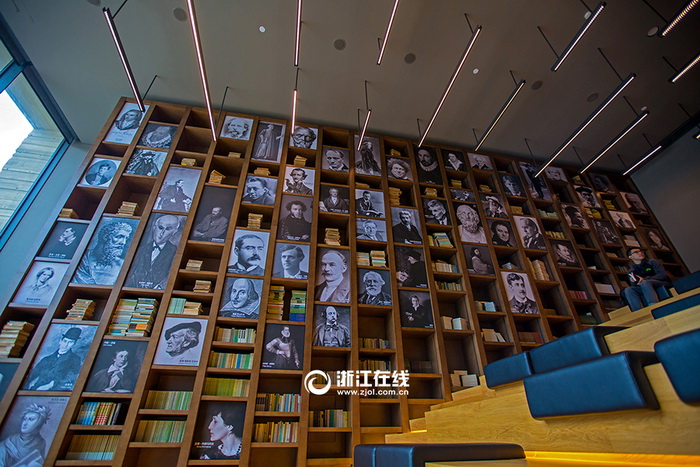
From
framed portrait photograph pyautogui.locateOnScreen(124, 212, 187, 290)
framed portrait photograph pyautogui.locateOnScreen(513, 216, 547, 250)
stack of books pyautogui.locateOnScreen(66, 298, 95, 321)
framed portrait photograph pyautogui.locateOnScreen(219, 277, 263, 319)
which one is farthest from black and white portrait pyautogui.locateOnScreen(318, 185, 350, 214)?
stack of books pyautogui.locateOnScreen(66, 298, 95, 321)

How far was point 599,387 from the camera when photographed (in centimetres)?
141

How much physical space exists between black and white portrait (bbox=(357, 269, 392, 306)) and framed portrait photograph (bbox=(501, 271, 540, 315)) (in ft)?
6.38

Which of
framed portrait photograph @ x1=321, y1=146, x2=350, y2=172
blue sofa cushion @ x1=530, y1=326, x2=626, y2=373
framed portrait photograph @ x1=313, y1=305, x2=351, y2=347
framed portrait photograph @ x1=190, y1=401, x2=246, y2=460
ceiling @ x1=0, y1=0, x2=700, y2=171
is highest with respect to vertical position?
ceiling @ x1=0, y1=0, x2=700, y2=171

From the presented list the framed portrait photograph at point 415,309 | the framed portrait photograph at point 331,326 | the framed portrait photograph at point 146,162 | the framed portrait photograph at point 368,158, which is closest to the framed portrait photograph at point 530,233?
the framed portrait photograph at point 415,309

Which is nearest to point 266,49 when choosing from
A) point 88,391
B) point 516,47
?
point 516,47

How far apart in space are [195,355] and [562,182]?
7.43 meters

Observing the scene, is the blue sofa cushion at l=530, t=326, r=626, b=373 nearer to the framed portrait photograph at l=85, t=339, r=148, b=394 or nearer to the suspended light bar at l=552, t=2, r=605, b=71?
the suspended light bar at l=552, t=2, r=605, b=71

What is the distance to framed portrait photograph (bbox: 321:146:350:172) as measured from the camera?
6.04 metres

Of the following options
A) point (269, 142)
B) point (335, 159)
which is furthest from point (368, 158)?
point (269, 142)

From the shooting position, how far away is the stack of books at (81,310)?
406cm

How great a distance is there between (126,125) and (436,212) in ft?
17.7

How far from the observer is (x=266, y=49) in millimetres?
5309

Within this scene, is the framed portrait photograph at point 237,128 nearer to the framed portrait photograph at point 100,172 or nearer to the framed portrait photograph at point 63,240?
the framed portrait photograph at point 100,172

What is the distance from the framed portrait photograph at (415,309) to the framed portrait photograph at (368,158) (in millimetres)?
2288
